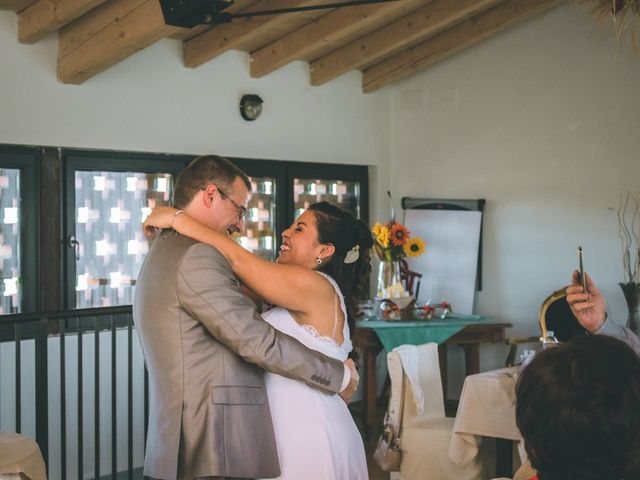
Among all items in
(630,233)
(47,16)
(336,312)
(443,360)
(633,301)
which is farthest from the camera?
(443,360)

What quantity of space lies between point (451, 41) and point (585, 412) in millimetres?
5776

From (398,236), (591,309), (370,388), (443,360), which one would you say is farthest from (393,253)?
(591,309)

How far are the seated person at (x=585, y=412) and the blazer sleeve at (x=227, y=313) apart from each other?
3.02 ft

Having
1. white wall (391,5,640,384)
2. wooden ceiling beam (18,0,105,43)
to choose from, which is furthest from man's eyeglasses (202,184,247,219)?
white wall (391,5,640,384)

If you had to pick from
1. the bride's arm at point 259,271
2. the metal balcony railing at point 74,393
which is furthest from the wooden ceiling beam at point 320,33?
the bride's arm at point 259,271

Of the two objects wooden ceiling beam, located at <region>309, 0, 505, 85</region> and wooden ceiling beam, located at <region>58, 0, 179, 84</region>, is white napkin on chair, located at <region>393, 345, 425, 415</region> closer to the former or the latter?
wooden ceiling beam, located at <region>58, 0, 179, 84</region>

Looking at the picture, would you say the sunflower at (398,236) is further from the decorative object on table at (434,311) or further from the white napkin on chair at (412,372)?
the white napkin on chair at (412,372)

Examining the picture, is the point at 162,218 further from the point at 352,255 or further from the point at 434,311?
the point at 434,311

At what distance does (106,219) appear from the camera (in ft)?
18.5

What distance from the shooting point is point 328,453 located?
241 centimetres

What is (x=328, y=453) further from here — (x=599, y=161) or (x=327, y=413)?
(x=599, y=161)

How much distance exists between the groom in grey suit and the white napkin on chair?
7.34 ft

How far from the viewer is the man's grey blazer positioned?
86.1 inches

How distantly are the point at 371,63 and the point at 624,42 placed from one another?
2.10 meters
